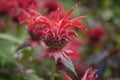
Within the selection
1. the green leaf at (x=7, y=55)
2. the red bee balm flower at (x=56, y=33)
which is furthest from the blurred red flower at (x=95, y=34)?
the red bee balm flower at (x=56, y=33)

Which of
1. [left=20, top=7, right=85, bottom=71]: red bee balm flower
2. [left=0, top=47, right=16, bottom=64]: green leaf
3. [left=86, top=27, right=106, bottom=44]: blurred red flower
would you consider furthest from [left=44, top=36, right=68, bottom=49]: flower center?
[left=86, top=27, right=106, bottom=44]: blurred red flower

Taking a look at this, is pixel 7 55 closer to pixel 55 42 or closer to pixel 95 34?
pixel 55 42

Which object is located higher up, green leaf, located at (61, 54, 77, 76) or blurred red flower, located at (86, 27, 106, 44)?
blurred red flower, located at (86, 27, 106, 44)

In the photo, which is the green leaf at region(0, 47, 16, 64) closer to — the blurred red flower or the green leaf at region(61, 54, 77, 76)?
the green leaf at region(61, 54, 77, 76)

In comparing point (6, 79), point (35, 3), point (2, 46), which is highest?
point (35, 3)

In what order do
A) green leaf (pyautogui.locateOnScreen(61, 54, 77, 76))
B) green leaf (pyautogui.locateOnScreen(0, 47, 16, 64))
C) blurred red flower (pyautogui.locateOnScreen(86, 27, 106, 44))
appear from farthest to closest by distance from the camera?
1. blurred red flower (pyautogui.locateOnScreen(86, 27, 106, 44))
2. green leaf (pyautogui.locateOnScreen(0, 47, 16, 64))
3. green leaf (pyautogui.locateOnScreen(61, 54, 77, 76))

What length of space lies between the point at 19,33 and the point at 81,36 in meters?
0.81

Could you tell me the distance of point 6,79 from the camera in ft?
4.98

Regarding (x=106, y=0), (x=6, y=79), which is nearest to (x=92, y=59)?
(x=6, y=79)

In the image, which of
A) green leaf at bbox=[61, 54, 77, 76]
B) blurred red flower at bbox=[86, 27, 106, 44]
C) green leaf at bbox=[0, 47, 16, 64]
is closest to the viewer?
green leaf at bbox=[61, 54, 77, 76]

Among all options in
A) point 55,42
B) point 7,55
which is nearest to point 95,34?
point 7,55

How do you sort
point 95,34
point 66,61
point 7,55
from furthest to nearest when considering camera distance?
point 95,34, point 7,55, point 66,61

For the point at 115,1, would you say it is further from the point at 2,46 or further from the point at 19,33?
the point at 2,46

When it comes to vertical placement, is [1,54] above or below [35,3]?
below
